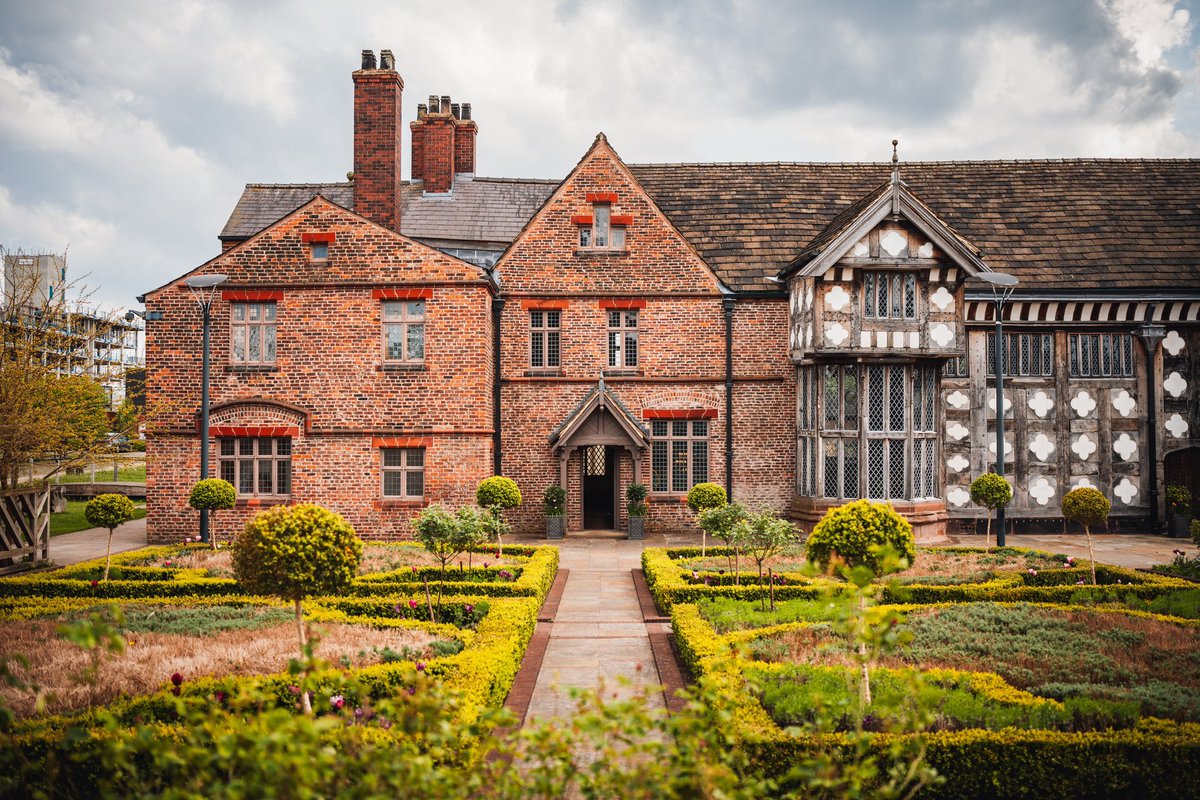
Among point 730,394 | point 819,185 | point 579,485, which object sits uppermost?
point 819,185

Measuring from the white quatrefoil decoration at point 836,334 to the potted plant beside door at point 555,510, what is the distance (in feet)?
26.2

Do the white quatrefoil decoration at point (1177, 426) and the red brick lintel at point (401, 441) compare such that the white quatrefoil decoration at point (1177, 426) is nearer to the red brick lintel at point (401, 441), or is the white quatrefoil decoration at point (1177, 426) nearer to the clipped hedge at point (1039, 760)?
the clipped hedge at point (1039, 760)

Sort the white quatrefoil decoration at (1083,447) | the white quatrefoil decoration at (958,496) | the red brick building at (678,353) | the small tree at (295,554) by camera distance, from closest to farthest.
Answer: the small tree at (295,554)
the red brick building at (678,353)
the white quatrefoil decoration at (958,496)
the white quatrefoil decoration at (1083,447)

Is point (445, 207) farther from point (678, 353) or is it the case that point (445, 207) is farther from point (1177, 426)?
point (1177, 426)

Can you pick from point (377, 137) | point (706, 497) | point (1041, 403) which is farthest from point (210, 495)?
point (1041, 403)

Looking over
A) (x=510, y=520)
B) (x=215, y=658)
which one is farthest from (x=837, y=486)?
(x=215, y=658)

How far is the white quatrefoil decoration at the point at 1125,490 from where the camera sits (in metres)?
22.1

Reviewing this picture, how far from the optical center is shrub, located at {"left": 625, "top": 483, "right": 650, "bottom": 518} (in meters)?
21.0

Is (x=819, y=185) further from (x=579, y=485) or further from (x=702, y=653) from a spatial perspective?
(x=702, y=653)

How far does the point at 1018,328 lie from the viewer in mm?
22062

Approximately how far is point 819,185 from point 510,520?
14.4m

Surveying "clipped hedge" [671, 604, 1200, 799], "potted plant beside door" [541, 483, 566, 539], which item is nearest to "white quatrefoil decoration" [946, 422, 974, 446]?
"potted plant beside door" [541, 483, 566, 539]

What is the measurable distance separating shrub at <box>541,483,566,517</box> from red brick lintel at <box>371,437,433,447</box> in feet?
11.1

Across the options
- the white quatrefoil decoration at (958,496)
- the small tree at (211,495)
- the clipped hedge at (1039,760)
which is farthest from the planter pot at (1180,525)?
the small tree at (211,495)
